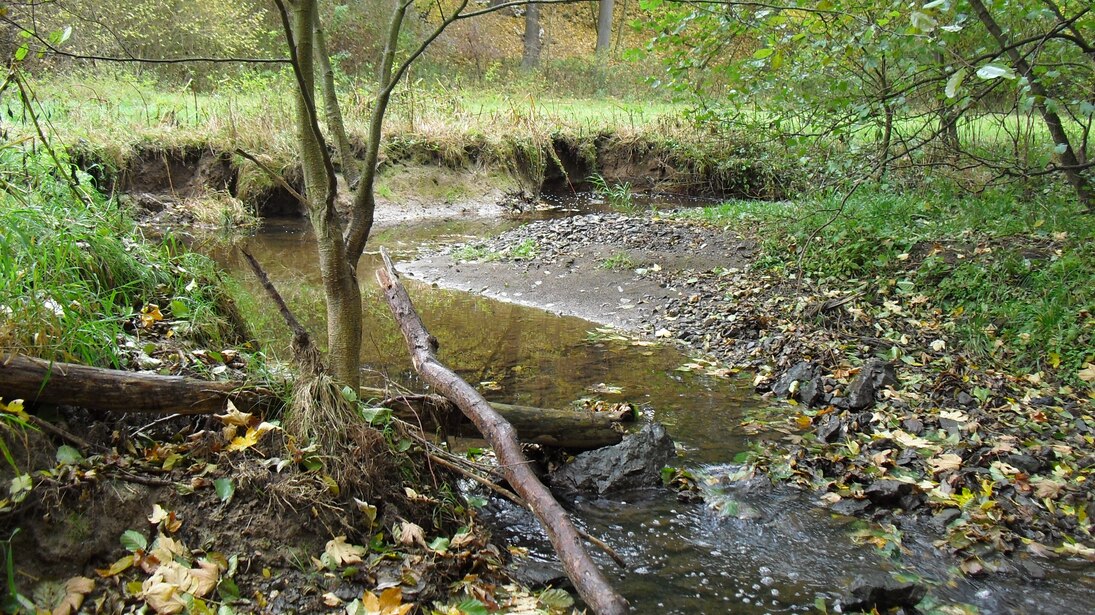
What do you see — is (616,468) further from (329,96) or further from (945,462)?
(329,96)

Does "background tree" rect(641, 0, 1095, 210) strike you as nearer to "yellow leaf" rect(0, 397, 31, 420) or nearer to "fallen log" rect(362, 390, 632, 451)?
"fallen log" rect(362, 390, 632, 451)

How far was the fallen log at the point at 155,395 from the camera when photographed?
2.79 meters

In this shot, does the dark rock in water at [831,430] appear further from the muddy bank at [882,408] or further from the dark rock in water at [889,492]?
the dark rock in water at [889,492]

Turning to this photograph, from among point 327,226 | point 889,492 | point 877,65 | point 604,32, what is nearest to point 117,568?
point 327,226

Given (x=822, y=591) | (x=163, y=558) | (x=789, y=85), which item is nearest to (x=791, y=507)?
(x=822, y=591)

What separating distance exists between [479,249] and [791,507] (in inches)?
279

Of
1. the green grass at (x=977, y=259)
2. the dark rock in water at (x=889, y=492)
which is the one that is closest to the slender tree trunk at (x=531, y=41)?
the green grass at (x=977, y=259)

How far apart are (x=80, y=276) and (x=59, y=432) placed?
1640 mm

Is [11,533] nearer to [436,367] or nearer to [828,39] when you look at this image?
[436,367]

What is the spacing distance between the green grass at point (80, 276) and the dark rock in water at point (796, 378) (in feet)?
13.1

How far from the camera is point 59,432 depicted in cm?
277

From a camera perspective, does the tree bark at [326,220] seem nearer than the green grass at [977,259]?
Yes

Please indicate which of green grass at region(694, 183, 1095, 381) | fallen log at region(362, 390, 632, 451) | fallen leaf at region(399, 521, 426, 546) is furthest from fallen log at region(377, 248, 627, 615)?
green grass at region(694, 183, 1095, 381)

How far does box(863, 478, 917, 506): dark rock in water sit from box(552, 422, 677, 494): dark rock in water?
1155 mm
